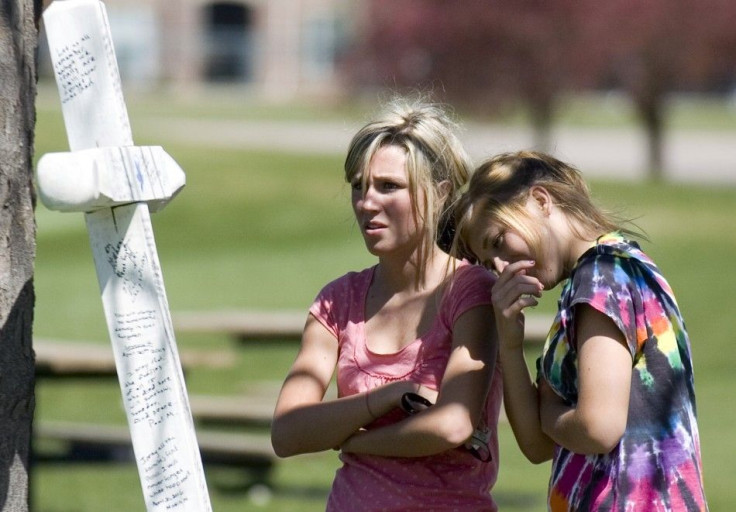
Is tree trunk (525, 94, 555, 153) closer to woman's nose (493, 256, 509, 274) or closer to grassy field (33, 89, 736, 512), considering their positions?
grassy field (33, 89, 736, 512)

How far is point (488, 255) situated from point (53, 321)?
12.1m

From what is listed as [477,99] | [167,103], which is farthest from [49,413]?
[167,103]

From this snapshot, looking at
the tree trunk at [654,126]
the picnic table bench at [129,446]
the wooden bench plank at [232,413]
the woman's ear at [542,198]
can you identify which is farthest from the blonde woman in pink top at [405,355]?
the tree trunk at [654,126]

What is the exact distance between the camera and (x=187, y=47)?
62750 mm

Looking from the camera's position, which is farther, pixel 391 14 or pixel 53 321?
pixel 391 14

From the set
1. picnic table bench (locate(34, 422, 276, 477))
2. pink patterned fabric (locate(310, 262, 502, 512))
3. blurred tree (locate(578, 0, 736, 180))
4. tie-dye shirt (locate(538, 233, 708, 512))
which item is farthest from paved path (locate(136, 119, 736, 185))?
tie-dye shirt (locate(538, 233, 708, 512))

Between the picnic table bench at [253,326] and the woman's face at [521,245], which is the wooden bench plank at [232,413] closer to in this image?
the picnic table bench at [253,326]

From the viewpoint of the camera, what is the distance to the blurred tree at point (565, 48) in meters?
27.8

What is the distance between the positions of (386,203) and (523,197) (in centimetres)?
31

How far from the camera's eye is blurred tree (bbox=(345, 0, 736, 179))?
2781cm

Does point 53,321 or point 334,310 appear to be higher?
point 334,310

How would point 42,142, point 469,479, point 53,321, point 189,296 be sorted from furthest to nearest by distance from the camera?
1. point 42,142
2. point 189,296
3. point 53,321
4. point 469,479

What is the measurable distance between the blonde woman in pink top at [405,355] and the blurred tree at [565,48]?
2496 cm

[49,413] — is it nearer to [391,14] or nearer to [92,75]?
[92,75]
